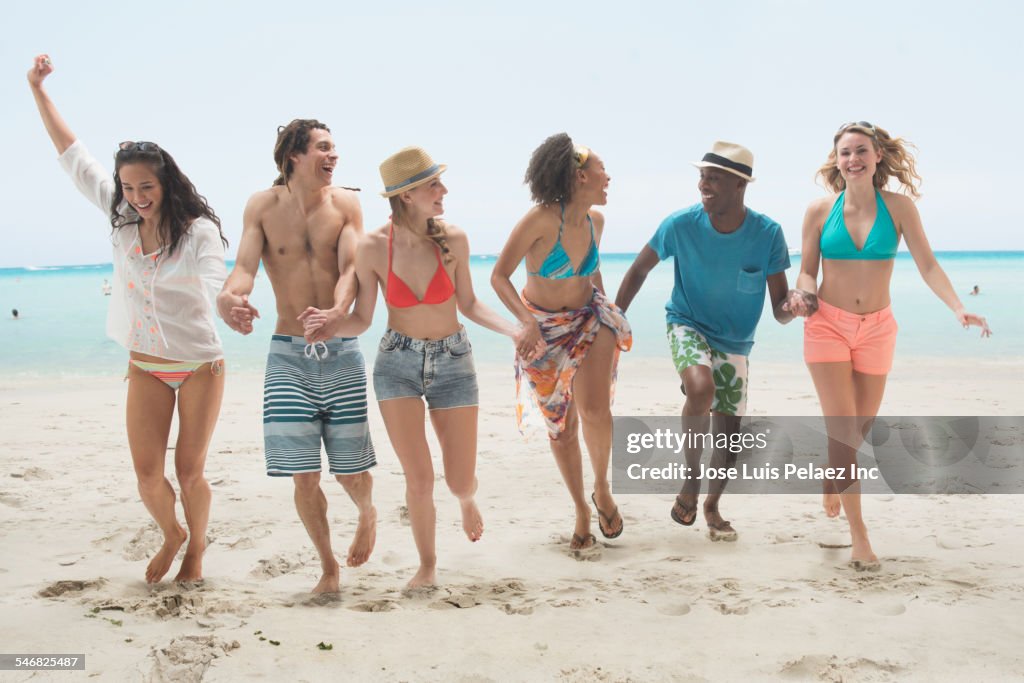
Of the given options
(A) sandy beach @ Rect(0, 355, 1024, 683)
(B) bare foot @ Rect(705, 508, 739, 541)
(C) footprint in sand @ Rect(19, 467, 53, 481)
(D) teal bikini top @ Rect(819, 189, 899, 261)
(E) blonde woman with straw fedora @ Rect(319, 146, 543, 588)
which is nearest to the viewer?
(A) sandy beach @ Rect(0, 355, 1024, 683)

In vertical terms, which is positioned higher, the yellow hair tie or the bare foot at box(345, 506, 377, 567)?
the yellow hair tie

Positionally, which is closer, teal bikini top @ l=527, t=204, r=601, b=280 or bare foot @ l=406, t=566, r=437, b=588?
bare foot @ l=406, t=566, r=437, b=588

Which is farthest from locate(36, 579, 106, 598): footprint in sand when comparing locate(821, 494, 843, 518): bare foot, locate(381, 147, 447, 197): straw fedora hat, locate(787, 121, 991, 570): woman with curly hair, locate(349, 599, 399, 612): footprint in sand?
locate(821, 494, 843, 518): bare foot

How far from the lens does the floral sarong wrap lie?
211 inches

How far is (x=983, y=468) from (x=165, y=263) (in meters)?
6.03

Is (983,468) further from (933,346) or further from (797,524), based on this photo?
(933,346)

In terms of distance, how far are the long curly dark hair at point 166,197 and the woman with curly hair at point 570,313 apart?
5.44 feet

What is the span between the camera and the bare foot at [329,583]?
15.6 ft

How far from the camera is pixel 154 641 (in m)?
4.11

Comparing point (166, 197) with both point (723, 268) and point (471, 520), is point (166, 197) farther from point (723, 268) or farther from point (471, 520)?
point (723, 268)

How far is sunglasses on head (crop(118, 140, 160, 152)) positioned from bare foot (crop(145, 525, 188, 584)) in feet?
6.47

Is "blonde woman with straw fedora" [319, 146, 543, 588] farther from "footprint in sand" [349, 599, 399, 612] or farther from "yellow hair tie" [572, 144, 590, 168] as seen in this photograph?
"yellow hair tie" [572, 144, 590, 168]

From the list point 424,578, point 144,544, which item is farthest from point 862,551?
point 144,544

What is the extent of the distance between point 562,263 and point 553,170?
0.53 m
